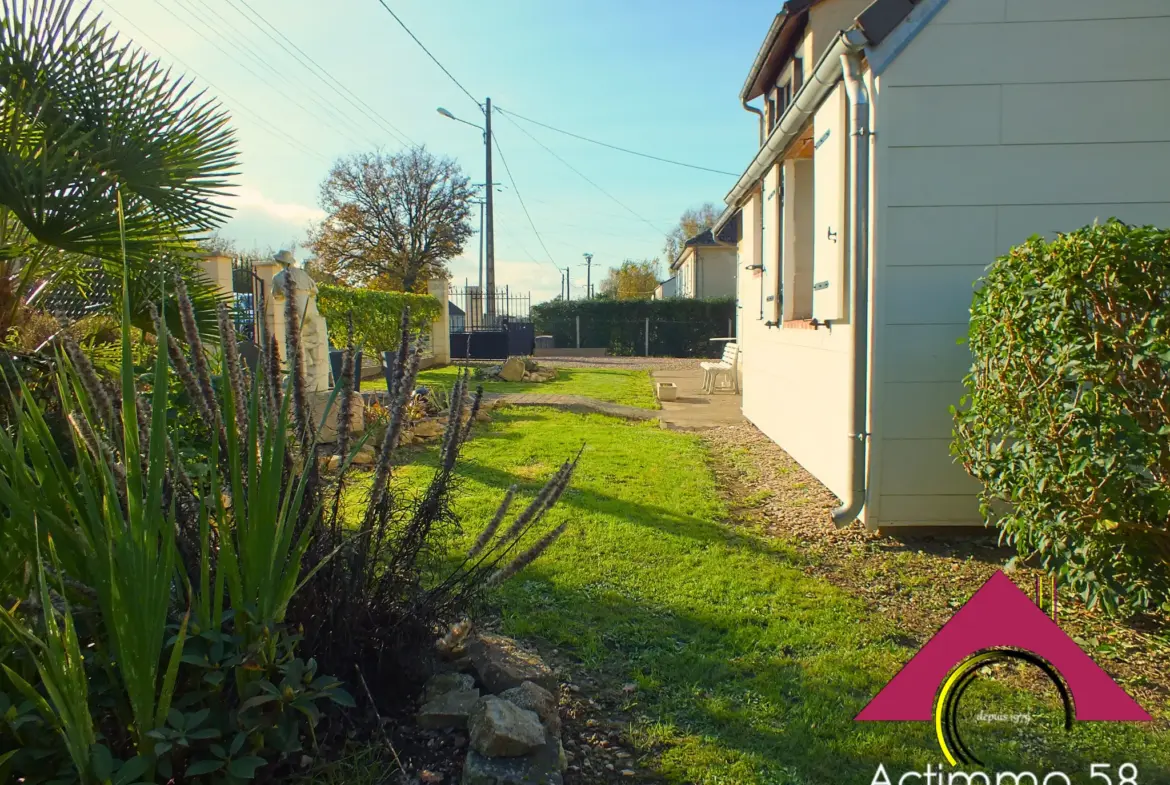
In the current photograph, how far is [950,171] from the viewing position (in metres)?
4.97

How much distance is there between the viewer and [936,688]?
2943 millimetres

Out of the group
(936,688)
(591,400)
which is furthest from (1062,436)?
(591,400)

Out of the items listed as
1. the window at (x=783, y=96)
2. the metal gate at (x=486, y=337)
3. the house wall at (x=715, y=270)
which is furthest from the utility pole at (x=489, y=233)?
the window at (x=783, y=96)

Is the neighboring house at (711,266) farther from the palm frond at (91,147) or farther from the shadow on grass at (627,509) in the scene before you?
the palm frond at (91,147)

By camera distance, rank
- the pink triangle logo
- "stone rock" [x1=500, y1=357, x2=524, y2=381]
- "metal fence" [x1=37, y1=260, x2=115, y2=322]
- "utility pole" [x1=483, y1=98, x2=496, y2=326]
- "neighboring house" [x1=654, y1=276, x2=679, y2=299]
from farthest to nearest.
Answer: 1. "neighboring house" [x1=654, y1=276, x2=679, y2=299]
2. "utility pole" [x1=483, y1=98, x2=496, y2=326]
3. "stone rock" [x1=500, y1=357, x2=524, y2=381]
4. "metal fence" [x1=37, y1=260, x2=115, y2=322]
5. the pink triangle logo

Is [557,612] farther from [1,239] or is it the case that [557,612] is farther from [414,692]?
[1,239]

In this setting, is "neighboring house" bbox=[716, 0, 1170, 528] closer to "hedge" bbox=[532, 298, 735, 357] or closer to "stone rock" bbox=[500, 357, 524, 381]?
"stone rock" bbox=[500, 357, 524, 381]

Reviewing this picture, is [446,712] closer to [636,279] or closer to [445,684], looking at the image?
[445,684]

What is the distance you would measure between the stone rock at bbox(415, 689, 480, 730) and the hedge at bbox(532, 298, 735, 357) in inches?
1139

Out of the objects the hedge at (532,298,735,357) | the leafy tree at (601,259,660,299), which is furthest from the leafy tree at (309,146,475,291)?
the leafy tree at (601,259,660,299)

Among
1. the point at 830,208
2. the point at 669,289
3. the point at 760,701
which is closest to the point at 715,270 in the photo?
the point at 669,289

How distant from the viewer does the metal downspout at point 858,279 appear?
498 cm

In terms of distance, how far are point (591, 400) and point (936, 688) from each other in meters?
10.7

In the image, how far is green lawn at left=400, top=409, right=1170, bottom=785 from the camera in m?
2.64
